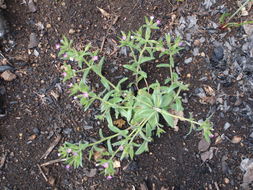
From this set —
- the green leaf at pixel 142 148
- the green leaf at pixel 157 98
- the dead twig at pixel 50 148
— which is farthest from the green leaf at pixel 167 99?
the dead twig at pixel 50 148

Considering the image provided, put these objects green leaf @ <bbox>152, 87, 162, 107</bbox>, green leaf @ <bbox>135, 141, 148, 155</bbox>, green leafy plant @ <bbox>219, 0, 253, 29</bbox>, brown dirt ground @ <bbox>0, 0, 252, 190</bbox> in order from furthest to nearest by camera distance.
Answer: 1. green leafy plant @ <bbox>219, 0, 253, 29</bbox>
2. brown dirt ground @ <bbox>0, 0, 252, 190</bbox>
3. green leaf @ <bbox>135, 141, 148, 155</bbox>
4. green leaf @ <bbox>152, 87, 162, 107</bbox>

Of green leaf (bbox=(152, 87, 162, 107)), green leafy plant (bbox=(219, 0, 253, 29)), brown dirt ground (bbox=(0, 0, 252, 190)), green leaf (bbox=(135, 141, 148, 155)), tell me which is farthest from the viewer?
green leafy plant (bbox=(219, 0, 253, 29))

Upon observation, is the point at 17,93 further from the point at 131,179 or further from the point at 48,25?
the point at 131,179

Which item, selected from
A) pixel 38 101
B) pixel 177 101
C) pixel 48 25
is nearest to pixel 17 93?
pixel 38 101

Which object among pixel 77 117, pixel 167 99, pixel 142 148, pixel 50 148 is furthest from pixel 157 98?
pixel 50 148

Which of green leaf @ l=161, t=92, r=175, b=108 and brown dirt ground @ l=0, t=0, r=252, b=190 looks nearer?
green leaf @ l=161, t=92, r=175, b=108

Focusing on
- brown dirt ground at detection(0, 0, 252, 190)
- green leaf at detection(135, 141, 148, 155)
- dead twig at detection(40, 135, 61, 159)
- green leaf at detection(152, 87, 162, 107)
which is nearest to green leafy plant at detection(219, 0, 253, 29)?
brown dirt ground at detection(0, 0, 252, 190)

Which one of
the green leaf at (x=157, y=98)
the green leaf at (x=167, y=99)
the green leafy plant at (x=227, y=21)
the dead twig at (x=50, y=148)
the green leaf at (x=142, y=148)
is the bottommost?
the dead twig at (x=50, y=148)

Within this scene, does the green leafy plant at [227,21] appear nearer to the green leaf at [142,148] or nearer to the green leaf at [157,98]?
the green leaf at [157,98]

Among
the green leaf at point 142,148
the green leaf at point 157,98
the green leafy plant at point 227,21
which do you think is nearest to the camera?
the green leaf at point 157,98

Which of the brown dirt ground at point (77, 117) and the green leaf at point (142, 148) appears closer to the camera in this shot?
the green leaf at point (142, 148)

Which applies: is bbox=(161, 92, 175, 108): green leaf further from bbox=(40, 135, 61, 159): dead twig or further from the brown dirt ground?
bbox=(40, 135, 61, 159): dead twig
